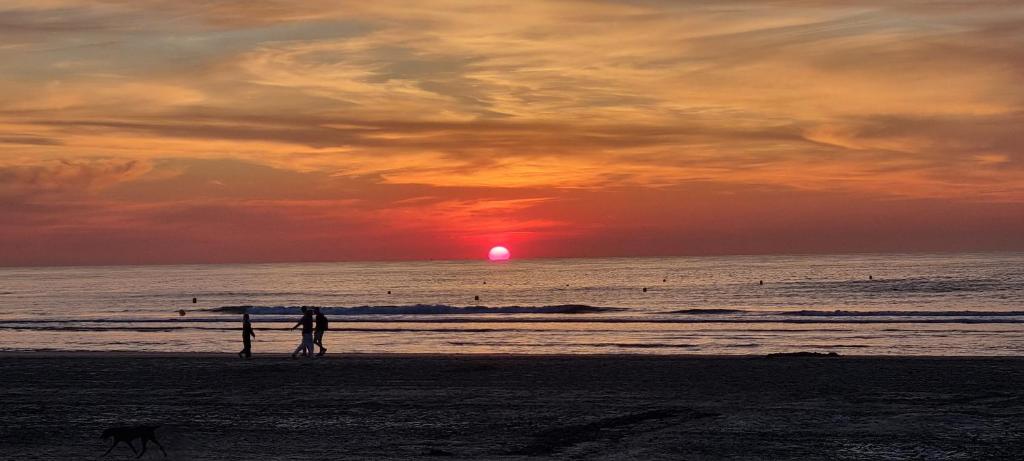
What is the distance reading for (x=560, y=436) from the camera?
640 inches

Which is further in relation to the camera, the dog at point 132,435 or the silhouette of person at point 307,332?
the silhouette of person at point 307,332

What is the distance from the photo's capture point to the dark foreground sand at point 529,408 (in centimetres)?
1531

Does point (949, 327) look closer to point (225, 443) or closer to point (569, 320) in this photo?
point (569, 320)

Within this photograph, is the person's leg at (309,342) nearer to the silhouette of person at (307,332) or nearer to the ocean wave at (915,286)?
the silhouette of person at (307,332)

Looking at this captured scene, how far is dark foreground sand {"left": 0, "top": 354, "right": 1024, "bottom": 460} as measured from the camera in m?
15.3

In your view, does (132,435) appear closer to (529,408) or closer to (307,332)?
(529,408)

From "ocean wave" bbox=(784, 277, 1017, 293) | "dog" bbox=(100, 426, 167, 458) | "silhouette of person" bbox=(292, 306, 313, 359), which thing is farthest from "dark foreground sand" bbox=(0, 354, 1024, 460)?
"ocean wave" bbox=(784, 277, 1017, 293)

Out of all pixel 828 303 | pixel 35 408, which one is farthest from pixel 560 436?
pixel 828 303

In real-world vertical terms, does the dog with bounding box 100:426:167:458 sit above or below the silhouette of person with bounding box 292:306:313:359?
below

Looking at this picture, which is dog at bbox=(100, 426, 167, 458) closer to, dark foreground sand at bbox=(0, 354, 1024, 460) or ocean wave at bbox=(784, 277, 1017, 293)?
dark foreground sand at bbox=(0, 354, 1024, 460)

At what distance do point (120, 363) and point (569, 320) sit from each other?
118ft

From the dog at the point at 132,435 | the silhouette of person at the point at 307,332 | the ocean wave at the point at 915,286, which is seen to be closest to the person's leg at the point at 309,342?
the silhouette of person at the point at 307,332

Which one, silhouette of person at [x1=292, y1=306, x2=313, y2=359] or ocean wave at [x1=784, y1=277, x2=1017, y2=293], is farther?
ocean wave at [x1=784, y1=277, x2=1017, y2=293]

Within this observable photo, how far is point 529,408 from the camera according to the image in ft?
63.7
